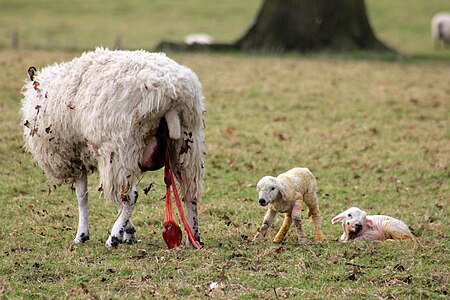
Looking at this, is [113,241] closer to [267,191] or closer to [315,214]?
[267,191]

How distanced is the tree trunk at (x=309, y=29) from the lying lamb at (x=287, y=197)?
1265cm

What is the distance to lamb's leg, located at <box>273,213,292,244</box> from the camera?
7.66 meters

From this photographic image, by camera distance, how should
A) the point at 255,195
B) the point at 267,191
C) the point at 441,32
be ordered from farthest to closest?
the point at 441,32
the point at 255,195
the point at 267,191

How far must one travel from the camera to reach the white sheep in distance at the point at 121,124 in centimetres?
708

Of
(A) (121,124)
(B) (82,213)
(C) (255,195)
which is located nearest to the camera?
(A) (121,124)

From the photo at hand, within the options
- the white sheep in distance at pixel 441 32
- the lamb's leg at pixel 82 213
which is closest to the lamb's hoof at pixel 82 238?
the lamb's leg at pixel 82 213

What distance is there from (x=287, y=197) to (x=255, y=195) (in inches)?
93.8

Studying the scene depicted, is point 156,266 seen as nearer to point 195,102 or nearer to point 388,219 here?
point 195,102

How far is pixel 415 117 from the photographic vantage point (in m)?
14.1

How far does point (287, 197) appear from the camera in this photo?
746 cm

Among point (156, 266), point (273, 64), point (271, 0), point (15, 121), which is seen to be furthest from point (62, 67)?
point (271, 0)

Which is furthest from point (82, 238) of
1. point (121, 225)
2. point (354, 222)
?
point (354, 222)

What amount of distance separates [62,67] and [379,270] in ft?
12.0

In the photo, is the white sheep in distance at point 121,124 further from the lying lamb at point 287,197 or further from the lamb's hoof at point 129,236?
the lying lamb at point 287,197
